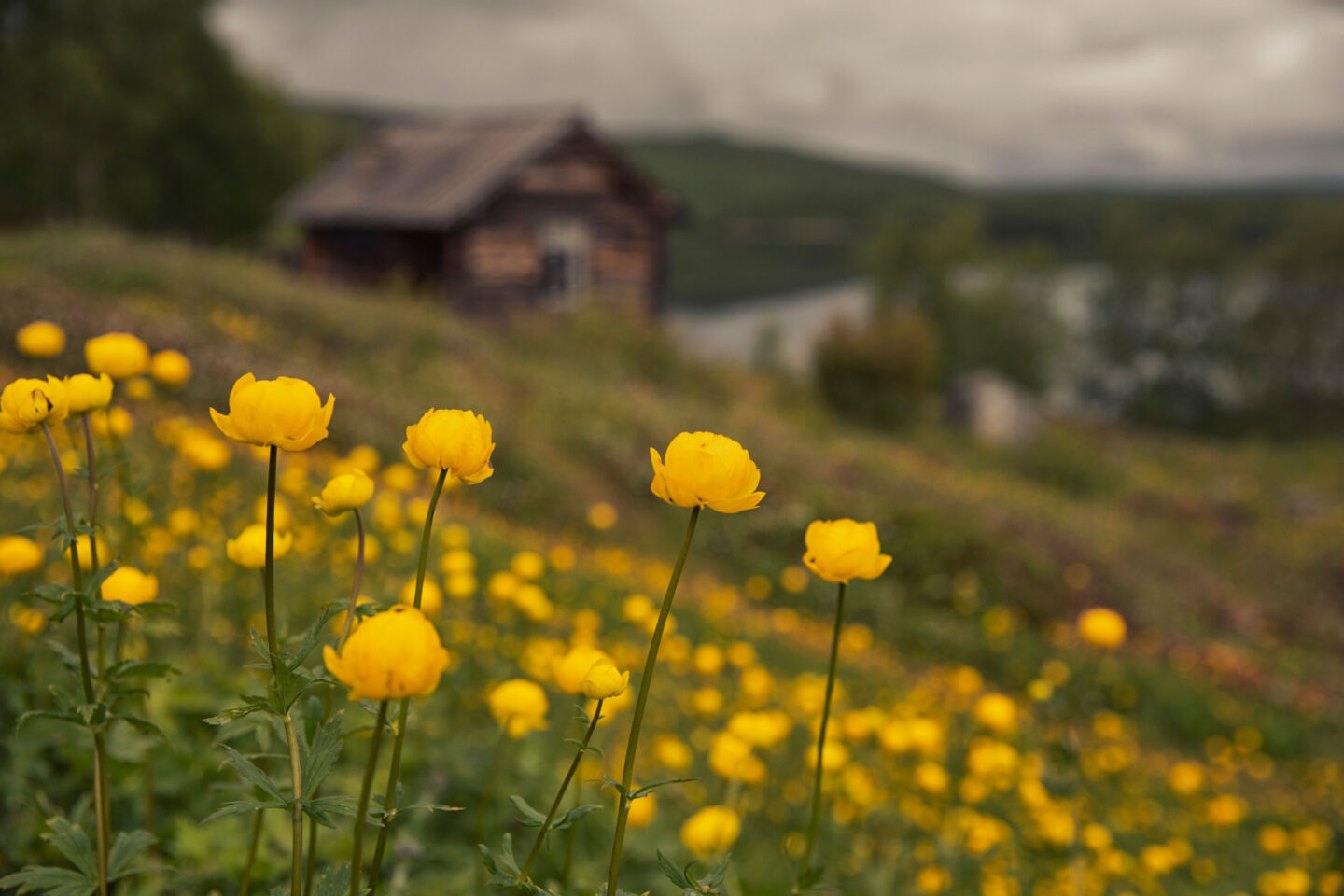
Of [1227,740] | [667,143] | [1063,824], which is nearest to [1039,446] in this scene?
[1227,740]

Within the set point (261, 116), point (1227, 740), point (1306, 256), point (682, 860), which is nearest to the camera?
point (682, 860)

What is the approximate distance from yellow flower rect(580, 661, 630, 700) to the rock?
2146 centimetres

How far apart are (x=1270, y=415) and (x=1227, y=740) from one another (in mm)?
35286

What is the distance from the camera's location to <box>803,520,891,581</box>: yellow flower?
1043 millimetres

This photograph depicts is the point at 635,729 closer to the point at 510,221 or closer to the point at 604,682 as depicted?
the point at 604,682

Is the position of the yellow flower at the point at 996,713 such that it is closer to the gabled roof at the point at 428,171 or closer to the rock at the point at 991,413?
the gabled roof at the point at 428,171

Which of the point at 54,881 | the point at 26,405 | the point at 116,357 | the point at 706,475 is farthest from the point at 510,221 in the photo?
the point at 706,475

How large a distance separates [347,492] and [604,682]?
36 cm

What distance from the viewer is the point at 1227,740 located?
730cm

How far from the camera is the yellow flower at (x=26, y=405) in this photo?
100 centimetres

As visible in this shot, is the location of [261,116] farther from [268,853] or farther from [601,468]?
[268,853]

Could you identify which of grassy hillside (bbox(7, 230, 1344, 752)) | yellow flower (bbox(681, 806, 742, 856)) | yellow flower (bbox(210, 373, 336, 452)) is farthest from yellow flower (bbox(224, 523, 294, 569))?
grassy hillside (bbox(7, 230, 1344, 752))

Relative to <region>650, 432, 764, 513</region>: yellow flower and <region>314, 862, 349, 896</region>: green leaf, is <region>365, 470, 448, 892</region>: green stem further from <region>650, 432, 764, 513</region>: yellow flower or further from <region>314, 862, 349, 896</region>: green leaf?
<region>650, 432, 764, 513</region>: yellow flower

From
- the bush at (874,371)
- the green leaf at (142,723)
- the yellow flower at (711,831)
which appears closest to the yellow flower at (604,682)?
the green leaf at (142,723)
